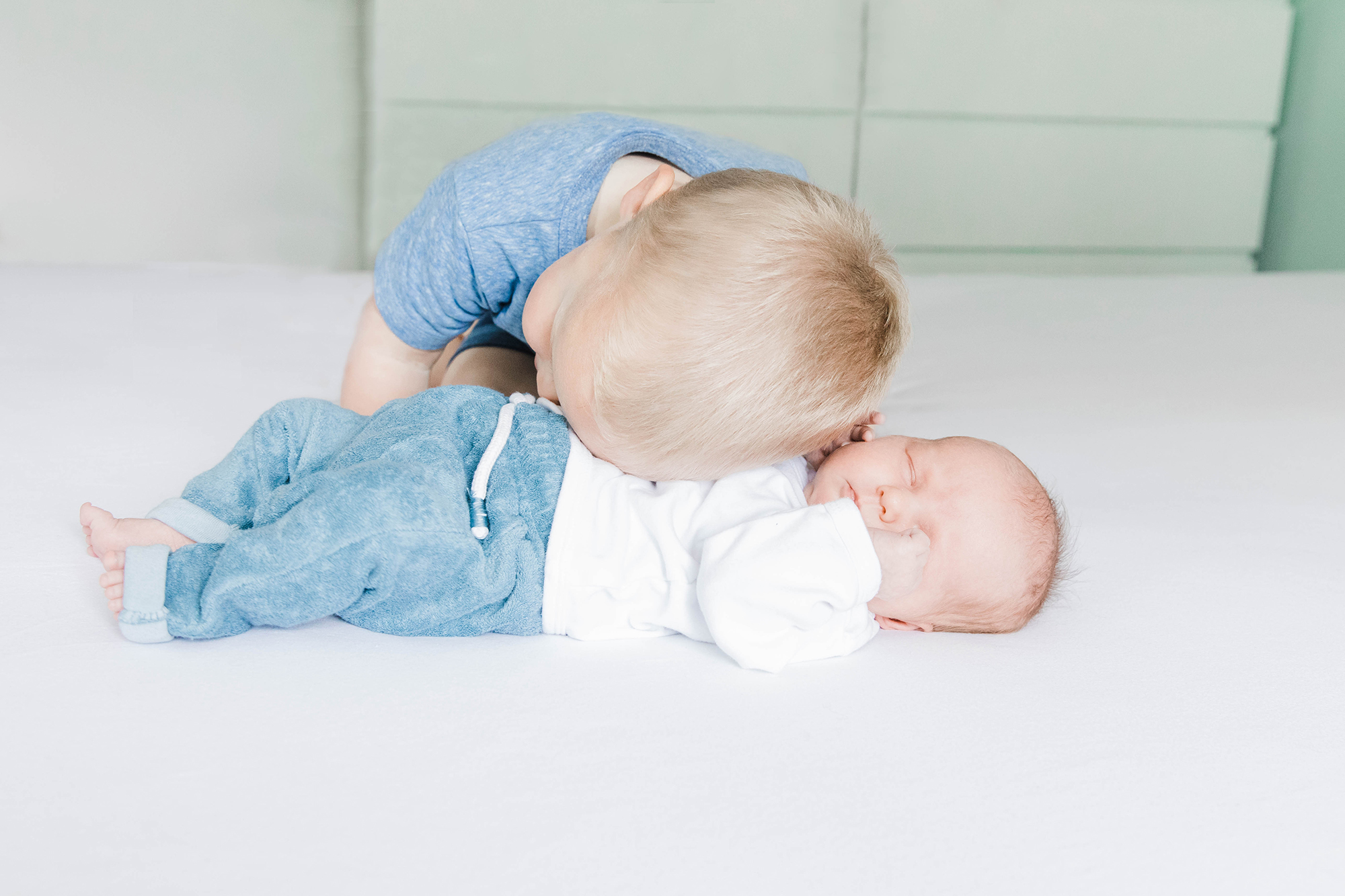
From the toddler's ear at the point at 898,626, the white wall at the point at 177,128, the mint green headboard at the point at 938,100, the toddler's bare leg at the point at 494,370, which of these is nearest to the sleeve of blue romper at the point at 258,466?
the toddler's bare leg at the point at 494,370

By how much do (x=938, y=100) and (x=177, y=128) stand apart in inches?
67.0

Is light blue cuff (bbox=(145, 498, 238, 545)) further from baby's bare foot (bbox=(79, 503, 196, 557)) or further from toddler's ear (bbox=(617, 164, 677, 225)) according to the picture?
toddler's ear (bbox=(617, 164, 677, 225))

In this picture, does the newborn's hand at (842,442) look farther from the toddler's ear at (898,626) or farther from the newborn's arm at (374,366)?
the newborn's arm at (374,366)

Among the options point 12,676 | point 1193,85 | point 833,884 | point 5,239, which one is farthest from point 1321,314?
point 5,239

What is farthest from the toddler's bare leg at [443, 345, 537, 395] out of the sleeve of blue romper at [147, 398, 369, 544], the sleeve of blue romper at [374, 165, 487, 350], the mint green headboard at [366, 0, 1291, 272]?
the mint green headboard at [366, 0, 1291, 272]

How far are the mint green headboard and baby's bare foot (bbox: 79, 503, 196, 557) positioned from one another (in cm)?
157

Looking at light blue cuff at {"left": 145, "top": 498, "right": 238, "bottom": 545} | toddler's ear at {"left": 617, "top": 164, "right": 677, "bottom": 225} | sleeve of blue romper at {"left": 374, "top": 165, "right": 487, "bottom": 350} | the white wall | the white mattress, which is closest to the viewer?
the white mattress

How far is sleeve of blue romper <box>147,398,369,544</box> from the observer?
0.73m

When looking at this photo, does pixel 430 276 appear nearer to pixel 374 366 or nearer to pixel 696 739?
pixel 374 366

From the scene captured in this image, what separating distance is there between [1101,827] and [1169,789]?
60 millimetres

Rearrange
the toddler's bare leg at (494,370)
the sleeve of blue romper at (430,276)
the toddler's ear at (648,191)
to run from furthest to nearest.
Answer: the toddler's bare leg at (494,370), the sleeve of blue romper at (430,276), the toddler's ear at (648,191)

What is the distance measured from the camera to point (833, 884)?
0.45 metres

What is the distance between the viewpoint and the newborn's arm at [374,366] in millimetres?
1051

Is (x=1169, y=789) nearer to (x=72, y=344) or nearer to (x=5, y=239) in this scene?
(x=72, y=344)
